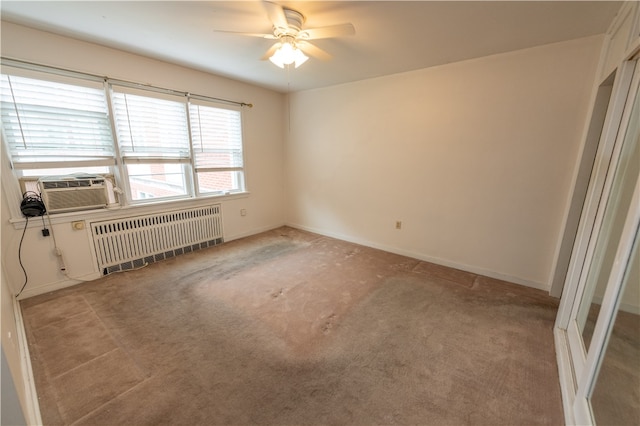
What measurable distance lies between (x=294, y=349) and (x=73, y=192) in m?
2.71

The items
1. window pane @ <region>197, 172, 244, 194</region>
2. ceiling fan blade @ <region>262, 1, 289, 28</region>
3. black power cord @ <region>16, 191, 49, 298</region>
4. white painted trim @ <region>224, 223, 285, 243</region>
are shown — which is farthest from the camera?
white painted trim @ <region>224, 223, 285, 243</region>

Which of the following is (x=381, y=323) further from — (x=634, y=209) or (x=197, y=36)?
(x=197, y=36)

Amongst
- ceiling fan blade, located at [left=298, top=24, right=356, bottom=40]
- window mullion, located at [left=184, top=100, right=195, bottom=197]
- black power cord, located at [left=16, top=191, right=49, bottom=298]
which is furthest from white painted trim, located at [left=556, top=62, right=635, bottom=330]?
black power cord, located at [left=16, top=191, right=49, bottom=298]

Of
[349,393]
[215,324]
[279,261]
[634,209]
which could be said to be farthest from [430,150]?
[215,324]

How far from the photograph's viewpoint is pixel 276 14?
1.74 m

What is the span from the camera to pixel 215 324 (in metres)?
2.13

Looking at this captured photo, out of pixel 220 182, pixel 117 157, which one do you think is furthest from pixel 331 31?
pixel 220 182

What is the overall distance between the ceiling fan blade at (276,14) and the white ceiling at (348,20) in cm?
12

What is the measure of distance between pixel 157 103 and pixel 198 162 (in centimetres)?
85

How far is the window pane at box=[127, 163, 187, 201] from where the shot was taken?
3.10 meters

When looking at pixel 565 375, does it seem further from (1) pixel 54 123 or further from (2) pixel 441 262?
(1) pixel 54 123

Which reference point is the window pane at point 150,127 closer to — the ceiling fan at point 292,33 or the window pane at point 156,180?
the window pane at point 156,180

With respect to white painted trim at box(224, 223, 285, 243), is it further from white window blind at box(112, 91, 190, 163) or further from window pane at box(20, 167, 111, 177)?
window pane at box(20, 167, 111, 177)

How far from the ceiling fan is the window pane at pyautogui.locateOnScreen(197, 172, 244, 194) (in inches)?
83.9
